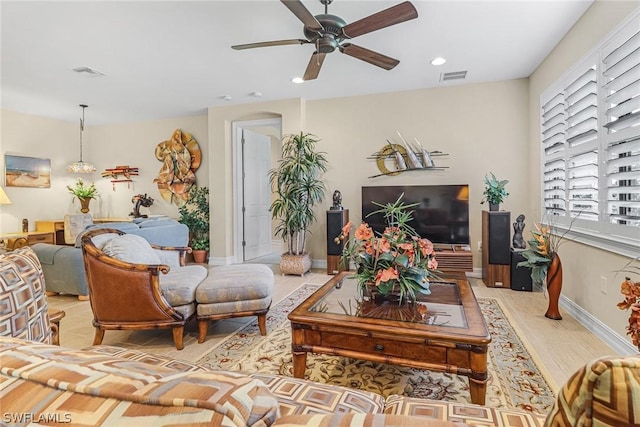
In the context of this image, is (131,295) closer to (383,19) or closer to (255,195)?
(383,19)

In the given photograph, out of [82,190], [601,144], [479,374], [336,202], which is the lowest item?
[479,374]

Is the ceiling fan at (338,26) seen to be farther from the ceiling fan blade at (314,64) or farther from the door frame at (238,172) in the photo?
the door frame at (238,172)

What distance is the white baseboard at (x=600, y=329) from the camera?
228 centimetres

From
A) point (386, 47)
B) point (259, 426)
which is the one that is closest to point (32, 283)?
point (259, 426)

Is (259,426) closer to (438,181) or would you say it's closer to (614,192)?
(614,192)

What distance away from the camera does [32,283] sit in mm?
1271

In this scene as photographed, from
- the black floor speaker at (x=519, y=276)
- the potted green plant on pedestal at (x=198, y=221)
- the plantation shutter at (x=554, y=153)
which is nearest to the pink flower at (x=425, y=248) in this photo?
the plantation shutter at (x=554, y=153)

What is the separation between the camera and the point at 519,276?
12.7 feet

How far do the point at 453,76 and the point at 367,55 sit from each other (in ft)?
6.57

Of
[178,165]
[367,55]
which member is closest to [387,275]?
[367,55]

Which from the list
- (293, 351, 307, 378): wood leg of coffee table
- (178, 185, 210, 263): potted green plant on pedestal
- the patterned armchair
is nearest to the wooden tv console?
(293, 351, 307, 378): wood leg of coffee table

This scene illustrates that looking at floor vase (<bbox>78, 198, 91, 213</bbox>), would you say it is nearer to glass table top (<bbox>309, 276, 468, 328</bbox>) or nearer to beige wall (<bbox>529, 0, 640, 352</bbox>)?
glass table top (<bbox>309, 276, 468, 328</bbox>)

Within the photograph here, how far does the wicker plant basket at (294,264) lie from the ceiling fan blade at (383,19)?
3074mm

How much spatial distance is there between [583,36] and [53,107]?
7.37 metres
